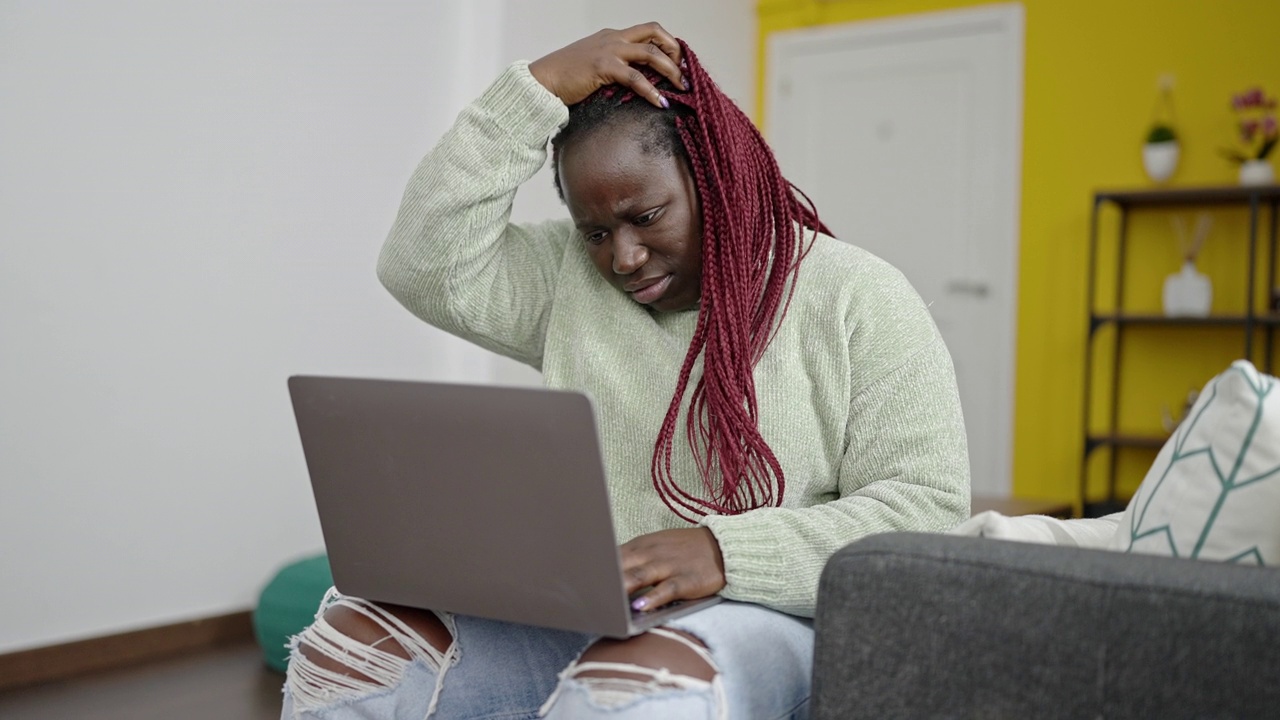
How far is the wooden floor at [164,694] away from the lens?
247 centimetres

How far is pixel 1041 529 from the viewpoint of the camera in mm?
1097

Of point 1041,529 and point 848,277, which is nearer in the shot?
point 1041,529

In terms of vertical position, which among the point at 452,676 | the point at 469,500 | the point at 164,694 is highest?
the point at 469,500

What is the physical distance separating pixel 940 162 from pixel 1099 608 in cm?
419

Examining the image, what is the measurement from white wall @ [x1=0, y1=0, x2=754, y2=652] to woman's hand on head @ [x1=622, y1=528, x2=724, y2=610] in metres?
2.07

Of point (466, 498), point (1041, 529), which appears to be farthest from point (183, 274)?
point (1041, 529)

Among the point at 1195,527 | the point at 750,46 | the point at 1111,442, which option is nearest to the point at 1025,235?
the point at 1111,442

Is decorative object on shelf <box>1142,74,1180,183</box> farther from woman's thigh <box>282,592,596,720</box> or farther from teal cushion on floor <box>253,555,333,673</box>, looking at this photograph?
woman's thigh <box>282,592,596,720</box>

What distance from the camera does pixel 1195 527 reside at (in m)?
0.95

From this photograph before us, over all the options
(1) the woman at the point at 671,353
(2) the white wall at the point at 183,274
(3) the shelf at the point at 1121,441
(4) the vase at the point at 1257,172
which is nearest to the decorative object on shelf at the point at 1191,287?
(4) the vase at the point at 1257,172

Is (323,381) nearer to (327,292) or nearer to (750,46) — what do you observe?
(327,292)

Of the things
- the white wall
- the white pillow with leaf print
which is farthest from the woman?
the white wall

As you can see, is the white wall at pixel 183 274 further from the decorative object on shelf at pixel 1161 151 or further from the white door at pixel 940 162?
the decorative object on shelf at pixel 1161 151

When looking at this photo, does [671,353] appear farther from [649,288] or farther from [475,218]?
[475,218]
